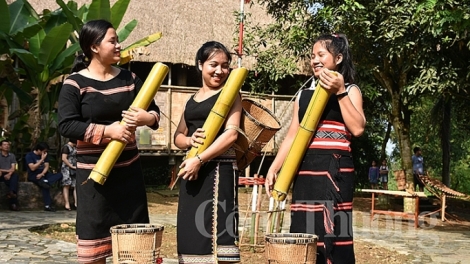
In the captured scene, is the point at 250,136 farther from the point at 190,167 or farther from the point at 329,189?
the point at 329,189

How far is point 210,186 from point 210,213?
0.15m

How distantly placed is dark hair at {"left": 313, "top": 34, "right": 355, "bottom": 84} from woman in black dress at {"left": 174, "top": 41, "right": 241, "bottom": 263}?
569mm

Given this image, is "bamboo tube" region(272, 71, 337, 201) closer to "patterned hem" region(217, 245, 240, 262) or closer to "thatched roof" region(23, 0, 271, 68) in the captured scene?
"patterned hem" region(217, 245, 240, 262)

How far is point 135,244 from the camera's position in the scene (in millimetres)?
3109

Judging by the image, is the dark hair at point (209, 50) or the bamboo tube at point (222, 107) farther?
the dark hair at point (209, 50)

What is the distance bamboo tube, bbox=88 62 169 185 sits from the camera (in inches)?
133

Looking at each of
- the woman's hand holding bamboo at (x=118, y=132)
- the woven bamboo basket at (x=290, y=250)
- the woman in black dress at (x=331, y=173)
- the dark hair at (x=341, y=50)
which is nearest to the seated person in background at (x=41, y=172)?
the woman's hand holding bamboo at (x=118, y=132)

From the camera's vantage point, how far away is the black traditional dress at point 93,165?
136 inches

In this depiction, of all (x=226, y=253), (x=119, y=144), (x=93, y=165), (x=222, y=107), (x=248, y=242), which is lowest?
(x=248, y=242)

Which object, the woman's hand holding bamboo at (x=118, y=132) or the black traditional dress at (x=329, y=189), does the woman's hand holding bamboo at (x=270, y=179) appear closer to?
the black traditional dress at (x=329, y=189)

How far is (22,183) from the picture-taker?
11.8 metres

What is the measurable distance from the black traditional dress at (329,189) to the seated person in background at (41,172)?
A: 891 centimetres

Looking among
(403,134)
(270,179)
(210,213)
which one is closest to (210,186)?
(210,213)

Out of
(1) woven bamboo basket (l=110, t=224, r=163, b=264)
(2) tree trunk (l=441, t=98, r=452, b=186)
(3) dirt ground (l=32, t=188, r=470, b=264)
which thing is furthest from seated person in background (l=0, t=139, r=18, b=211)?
(2) tree trunk (l=441, t=98, r=452, b=186)
